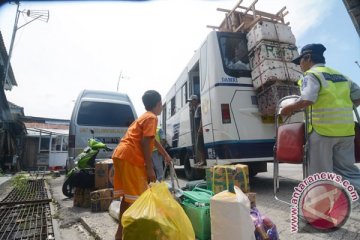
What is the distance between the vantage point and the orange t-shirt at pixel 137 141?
7.97 feet

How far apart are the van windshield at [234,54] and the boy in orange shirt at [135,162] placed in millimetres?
2839

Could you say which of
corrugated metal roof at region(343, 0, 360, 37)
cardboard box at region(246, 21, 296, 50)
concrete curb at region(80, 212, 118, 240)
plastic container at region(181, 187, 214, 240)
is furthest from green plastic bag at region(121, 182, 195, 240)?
cardboard box at region(246, 21, 296, 50)

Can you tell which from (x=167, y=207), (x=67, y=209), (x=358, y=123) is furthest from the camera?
(x=67, y=209)

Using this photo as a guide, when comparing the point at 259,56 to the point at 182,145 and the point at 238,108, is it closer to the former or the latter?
the point at 238,108

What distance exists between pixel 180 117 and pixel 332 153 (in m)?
5.39

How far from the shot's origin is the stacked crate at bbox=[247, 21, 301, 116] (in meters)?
4.47

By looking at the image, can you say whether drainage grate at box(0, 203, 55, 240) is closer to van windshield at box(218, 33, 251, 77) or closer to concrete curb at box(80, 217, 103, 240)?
concrete curb at box(80, 217, 103, 240)

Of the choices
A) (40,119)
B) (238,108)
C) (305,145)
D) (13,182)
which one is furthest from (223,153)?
(40,119)

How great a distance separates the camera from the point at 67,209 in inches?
174

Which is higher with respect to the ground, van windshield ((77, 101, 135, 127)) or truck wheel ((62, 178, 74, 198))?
van windshield ((77, 101, 135, 127))

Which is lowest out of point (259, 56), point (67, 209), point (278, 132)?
point (67, 209)

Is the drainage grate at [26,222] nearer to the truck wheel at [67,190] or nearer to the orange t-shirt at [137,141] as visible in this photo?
the truck wheel at [67,190]

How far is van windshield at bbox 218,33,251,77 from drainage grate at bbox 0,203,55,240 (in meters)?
3.75

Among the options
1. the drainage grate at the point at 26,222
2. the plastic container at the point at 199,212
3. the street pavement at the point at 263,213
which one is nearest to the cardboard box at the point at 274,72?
the street pavement at the point at 263,213
